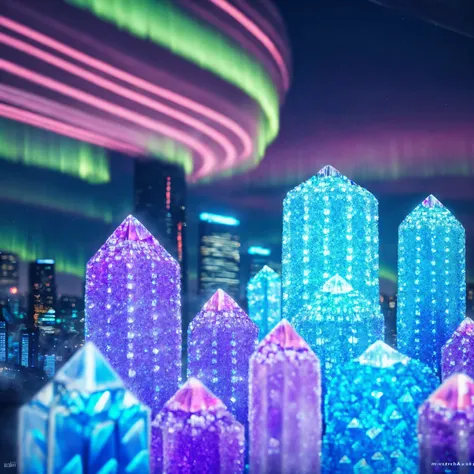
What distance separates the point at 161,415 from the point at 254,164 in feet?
9.62

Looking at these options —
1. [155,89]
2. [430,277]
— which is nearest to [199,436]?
[430,277]

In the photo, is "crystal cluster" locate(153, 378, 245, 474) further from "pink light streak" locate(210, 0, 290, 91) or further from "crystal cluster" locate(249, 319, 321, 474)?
"pink light streak" locate(210, 0, 290, 91)

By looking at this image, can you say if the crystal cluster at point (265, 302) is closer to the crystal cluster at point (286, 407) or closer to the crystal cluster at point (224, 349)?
→ the crystal cluster at point (224, 349)

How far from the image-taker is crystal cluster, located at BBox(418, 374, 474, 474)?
7.16ft

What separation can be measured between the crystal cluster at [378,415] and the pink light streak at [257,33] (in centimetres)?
282

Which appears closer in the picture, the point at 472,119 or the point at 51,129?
the point at 51,129

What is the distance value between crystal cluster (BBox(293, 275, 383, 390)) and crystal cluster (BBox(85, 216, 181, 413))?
710mm

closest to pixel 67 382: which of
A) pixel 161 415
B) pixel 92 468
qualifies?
pixel 92 468

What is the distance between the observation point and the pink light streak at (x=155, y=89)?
3635 mm

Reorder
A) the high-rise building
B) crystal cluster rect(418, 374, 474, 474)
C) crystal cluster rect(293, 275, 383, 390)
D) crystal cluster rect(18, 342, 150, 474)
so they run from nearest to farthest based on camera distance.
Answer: crystal cluster rect(18, 342, 150, 474) < crystal cluster rect(418, 374, 474, 474) < crystal cluster rect(293, 275, 383, 390) < the high-rise building

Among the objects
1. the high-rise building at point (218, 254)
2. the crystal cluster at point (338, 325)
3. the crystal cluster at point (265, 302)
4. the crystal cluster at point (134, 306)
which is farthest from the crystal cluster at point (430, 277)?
the high-rise building at point (218, 254)

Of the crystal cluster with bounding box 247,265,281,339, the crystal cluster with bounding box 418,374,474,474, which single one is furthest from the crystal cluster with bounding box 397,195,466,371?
the crystal cluster with bounding box 418,374,474,474

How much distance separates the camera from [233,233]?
16.9 feet

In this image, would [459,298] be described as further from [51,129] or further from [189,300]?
[51,129]
